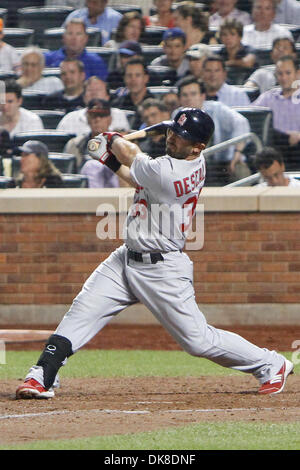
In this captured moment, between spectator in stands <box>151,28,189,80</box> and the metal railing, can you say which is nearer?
the metal railing

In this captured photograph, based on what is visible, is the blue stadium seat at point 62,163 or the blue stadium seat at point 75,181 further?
the blue stadium seat at point 62,163

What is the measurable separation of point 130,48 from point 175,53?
0.61 metres

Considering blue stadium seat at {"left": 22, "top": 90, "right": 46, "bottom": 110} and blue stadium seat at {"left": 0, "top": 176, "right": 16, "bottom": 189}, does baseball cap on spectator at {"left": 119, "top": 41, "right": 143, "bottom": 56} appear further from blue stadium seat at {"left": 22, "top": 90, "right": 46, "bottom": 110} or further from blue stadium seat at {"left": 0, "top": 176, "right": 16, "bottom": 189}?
blue stadium seat at {"left": 0, "top": 176, "right": 16, "bottom": 189}

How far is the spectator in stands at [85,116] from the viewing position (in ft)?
36.0

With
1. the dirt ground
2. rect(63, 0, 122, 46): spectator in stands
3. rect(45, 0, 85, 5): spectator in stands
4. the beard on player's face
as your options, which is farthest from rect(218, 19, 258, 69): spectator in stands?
the beard on player's face

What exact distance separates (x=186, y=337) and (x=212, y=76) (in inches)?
232

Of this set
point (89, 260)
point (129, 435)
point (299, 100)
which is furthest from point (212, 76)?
point (129, 435)

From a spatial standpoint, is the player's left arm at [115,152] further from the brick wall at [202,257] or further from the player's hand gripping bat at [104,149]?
the brick wall at [202,257]

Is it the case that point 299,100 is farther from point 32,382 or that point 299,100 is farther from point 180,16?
point 32,382

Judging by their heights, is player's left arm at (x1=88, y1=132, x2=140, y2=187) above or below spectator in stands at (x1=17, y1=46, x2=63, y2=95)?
above

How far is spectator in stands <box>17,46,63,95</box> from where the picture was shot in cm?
1181

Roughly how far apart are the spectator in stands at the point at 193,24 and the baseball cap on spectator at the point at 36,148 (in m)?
2.38

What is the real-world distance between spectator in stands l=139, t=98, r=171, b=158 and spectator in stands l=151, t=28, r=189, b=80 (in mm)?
838

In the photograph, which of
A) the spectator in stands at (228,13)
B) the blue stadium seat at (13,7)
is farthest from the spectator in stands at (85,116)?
the blue stadium seat at (13,7)
